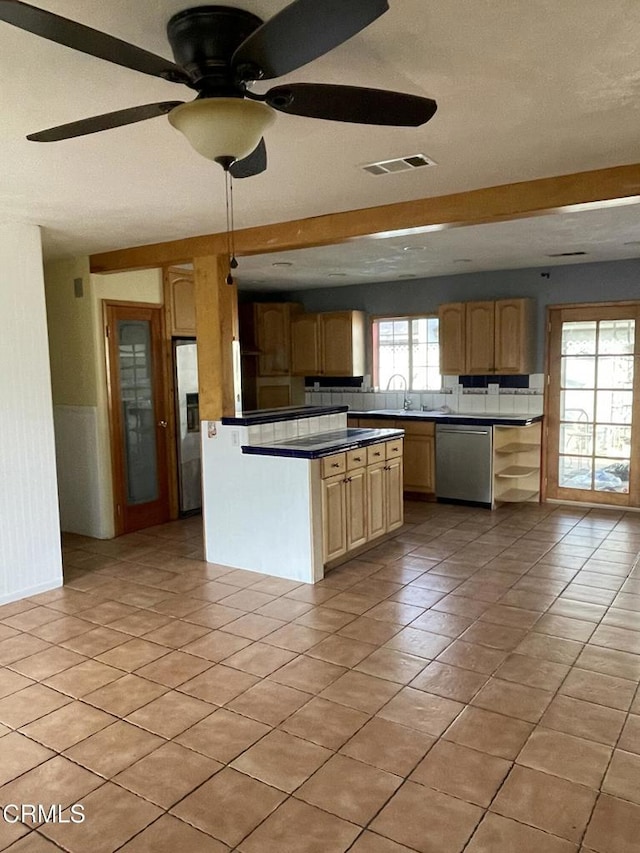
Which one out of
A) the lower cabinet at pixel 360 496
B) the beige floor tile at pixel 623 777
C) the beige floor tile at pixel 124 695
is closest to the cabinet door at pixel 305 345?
the lower cabinet at pixel 360 496

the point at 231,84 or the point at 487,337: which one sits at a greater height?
the point at 231,84

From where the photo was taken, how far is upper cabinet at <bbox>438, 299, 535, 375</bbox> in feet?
21.3

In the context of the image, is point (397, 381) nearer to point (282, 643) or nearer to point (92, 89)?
point (282, 643)

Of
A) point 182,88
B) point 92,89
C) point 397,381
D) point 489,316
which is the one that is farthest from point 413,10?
point 397,381

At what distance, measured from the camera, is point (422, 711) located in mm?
2725

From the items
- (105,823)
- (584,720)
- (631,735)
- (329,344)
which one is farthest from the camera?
(329,344)

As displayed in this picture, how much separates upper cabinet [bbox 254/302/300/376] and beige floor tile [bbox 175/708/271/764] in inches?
227

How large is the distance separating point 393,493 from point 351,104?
12.7 ft

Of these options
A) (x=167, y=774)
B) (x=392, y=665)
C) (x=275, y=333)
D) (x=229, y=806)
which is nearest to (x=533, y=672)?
(x=392, y=665)

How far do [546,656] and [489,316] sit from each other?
416 centimetres

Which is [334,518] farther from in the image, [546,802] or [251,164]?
[251,164]

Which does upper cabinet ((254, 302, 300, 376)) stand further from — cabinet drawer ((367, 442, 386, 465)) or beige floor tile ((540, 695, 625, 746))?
beige floor tile ((540, 695, 625, 746))

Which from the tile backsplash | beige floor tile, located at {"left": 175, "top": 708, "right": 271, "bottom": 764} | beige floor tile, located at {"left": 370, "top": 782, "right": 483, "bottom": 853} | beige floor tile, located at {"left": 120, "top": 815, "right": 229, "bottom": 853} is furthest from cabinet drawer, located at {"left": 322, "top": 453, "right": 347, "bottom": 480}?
the tile backsplash

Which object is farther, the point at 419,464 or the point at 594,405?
the point at 419,464
